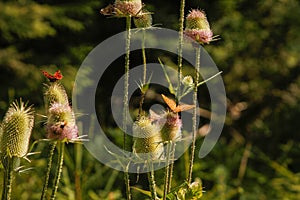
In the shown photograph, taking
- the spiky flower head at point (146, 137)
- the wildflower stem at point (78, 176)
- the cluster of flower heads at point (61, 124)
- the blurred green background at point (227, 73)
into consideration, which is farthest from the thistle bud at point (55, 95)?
the blurred green background at point (227, 73)

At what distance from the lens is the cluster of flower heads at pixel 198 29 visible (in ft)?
3.74

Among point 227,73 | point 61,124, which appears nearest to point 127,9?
point 61,124

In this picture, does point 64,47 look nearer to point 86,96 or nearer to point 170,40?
Answer: point 86,96

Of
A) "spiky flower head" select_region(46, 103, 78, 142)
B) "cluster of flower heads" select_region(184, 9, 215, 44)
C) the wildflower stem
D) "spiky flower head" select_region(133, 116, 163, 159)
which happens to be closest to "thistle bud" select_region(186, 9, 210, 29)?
"cluster of flower heads" select_region(184, 9, 215, 44)

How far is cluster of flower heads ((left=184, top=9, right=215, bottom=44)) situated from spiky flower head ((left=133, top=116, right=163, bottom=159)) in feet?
0.63

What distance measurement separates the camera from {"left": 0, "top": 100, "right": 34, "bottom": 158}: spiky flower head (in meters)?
1.03

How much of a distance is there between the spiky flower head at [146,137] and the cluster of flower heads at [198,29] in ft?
0.63

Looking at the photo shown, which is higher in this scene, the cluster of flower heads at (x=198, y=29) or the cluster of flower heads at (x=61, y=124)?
the cluster of flower heads at (x=198, y=29)

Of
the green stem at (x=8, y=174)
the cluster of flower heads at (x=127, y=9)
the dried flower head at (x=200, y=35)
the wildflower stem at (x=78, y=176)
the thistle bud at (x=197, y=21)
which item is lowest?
the wildflower stem at (x=78, y=176)

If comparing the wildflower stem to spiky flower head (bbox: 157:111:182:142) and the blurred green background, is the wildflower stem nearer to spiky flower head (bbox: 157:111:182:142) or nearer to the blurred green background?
the blurred green background

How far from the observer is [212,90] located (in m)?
3.88

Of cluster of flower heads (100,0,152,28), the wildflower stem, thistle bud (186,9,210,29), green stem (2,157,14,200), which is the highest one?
cluster of flower heads (100,0,152,28)

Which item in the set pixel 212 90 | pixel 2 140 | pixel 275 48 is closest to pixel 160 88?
pixel 212 90

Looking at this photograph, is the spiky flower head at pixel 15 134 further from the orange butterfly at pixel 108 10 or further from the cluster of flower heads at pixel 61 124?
the orange butterfly at pixel 108 10
